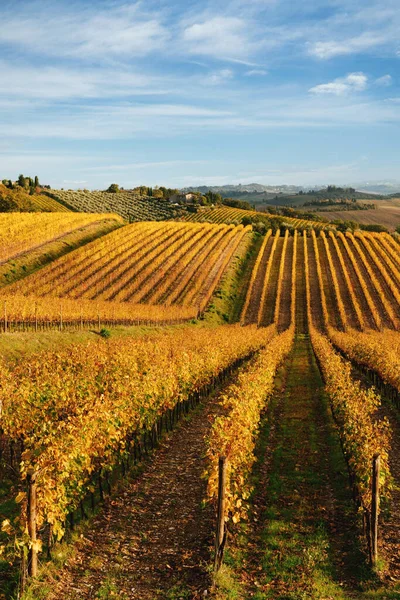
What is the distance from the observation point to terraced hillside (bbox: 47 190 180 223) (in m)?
158

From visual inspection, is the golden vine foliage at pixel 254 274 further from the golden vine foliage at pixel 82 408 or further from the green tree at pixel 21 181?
the green tree at pixel 21 181

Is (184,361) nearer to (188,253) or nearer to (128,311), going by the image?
(128,311)

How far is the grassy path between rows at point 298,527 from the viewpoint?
1072 cm

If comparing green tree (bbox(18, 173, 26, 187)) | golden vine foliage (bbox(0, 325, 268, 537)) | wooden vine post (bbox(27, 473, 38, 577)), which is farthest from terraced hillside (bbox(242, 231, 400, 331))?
green tree (bbox(18, 173, 26, 187))

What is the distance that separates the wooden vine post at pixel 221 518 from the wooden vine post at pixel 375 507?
10.7ft

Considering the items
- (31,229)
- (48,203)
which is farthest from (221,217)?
(31,229)

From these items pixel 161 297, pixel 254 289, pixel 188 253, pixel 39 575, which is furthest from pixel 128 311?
pixel 39 575

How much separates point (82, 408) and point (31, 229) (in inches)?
2881

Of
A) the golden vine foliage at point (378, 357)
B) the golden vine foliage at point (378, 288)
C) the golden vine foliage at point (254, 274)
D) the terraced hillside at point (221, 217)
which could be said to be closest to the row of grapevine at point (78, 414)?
the golden vine foliage at point (378, 357)

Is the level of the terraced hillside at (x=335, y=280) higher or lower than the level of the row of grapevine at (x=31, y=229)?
lower

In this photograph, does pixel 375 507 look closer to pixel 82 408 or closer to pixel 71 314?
pixel 82 408

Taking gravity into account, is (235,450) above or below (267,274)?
below

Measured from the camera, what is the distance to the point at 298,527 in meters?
13.4

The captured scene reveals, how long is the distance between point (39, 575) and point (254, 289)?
66810 millimetres
